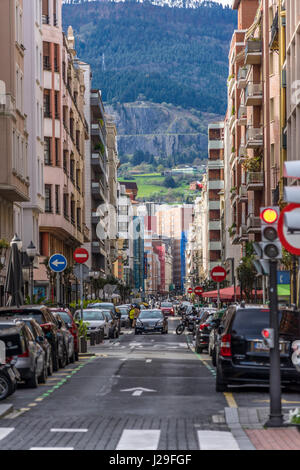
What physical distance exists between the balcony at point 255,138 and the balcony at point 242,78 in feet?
29.3

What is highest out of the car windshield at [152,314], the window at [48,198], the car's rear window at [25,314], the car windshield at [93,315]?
the window at [48,198]

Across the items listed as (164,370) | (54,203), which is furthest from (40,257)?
(164,370)

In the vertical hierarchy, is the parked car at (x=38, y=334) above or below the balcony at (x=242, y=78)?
below

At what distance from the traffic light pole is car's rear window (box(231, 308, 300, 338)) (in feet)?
17.2

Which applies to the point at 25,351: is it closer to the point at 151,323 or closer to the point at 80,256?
the point at 80,256

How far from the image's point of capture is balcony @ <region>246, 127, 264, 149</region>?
226ft

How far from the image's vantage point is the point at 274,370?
48.9ft

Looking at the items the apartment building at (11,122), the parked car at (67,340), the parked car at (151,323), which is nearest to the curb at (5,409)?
the parked car at (67,340)

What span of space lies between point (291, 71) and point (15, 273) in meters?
21.8

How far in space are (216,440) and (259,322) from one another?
25.1ft

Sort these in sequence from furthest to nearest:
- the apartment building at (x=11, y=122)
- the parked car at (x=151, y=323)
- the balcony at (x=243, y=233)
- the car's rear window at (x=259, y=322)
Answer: the balcony at (x=243, y=233) < the parked car at (x=151, y=323) < the apartment building at (x=11, y=122) < the car's rear window at (x=259, y=322)

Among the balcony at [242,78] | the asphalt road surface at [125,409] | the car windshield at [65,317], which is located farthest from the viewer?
the balcony at [242,78]

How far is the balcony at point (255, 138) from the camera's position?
68875 mm

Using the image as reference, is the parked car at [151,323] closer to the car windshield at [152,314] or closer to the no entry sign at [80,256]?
the car windshield at [152,314]
